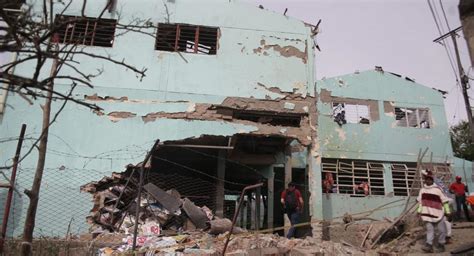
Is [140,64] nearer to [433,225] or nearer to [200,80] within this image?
[200,80]

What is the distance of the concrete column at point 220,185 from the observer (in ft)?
38.3

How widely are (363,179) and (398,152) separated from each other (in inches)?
82.1

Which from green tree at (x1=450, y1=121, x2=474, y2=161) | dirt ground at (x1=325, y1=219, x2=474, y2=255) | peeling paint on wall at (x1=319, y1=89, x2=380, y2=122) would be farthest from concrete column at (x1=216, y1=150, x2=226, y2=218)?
green tree at (x1=450, y1=121, x2=474, y2=161)

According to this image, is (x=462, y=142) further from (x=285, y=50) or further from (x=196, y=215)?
(x=196, y=215)

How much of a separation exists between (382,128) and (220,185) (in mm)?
9449

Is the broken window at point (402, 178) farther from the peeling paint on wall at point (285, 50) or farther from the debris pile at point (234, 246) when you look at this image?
the debris pile at point (234, 246)

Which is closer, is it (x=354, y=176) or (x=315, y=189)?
(x=315, y=189)

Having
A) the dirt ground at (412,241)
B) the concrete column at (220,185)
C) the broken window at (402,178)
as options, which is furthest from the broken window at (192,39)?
the broken window at (402,178)

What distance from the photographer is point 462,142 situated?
2839 centimetres

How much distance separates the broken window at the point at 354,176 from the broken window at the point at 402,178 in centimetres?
56

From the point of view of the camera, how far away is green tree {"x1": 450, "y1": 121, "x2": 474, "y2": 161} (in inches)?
1065

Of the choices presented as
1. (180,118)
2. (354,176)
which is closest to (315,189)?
(180,118)

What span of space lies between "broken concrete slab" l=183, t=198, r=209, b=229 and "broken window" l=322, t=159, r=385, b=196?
8.34 m

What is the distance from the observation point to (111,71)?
1177cm
